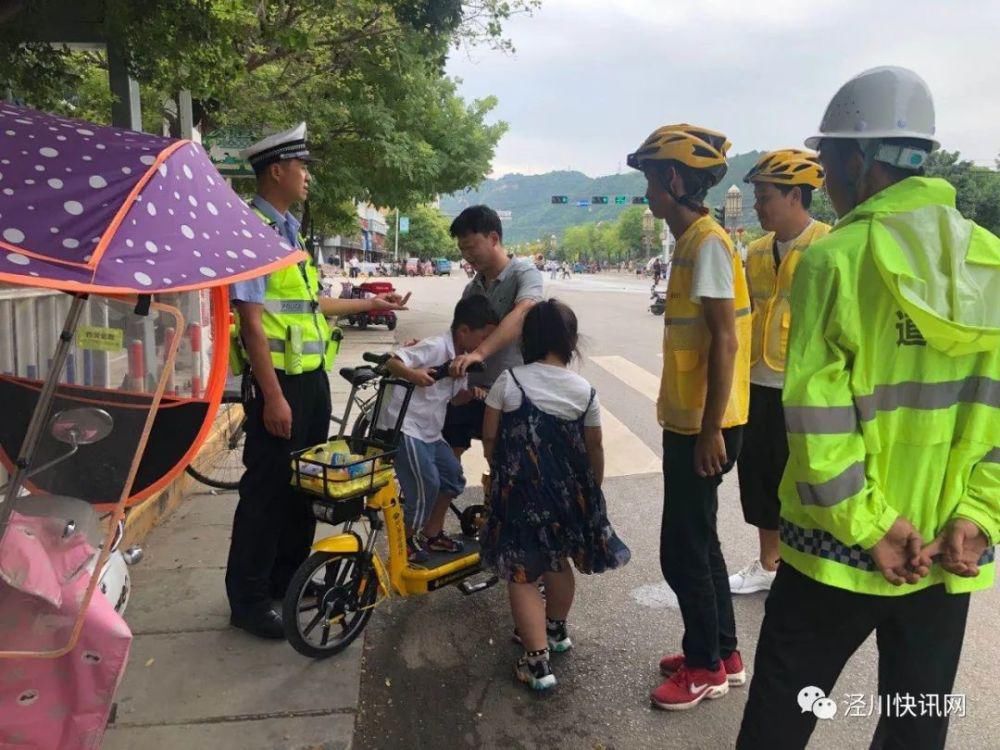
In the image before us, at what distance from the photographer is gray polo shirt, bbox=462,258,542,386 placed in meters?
3.56

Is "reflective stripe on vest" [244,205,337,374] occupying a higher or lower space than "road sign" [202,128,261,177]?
lower

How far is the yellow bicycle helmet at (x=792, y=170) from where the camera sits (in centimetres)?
334

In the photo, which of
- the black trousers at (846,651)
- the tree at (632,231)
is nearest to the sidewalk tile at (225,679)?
the black trousers at (846,651)

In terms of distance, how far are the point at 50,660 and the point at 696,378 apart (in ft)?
6.90

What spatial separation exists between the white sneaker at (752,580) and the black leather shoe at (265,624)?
219 centimetres

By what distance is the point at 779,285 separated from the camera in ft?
11.3

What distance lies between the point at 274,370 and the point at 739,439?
1.82 metres

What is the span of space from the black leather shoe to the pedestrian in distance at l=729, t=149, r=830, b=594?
2.03 m

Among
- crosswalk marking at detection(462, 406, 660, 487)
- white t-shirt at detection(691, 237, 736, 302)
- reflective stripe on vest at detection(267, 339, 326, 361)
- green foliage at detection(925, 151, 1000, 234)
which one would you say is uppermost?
green foliage at detection(925, 151, 1000, 234)

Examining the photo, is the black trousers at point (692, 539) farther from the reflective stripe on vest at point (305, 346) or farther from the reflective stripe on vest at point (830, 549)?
the reflective stripe on vest at point (305, 346)

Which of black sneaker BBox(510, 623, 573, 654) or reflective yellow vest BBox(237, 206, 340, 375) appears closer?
reflective yellow vest BBox(237, 206, 340, 375)

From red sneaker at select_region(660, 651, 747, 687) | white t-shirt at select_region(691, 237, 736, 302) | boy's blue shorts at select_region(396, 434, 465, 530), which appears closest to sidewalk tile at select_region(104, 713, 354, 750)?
boy's blue shorts at select_region(396, 434, 465, 530)

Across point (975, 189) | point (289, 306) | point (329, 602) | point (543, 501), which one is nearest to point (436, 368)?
point (289, 306)

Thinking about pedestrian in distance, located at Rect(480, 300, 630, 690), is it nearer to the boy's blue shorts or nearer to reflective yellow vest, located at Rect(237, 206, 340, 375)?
the boy's blue shorts
